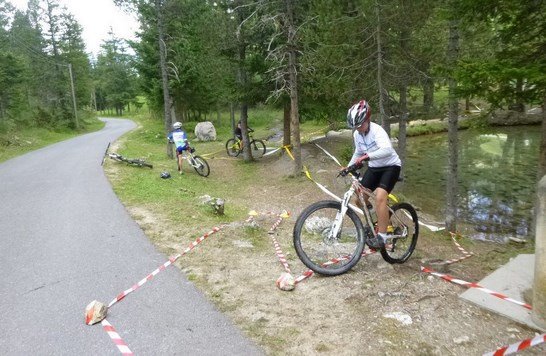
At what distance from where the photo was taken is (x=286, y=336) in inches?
157

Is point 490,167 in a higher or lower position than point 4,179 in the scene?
lower

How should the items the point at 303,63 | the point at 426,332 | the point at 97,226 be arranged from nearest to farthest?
the point at 426,332 < the point at 97,226 < the point at 303,63

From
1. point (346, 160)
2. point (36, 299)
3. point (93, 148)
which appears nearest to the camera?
point (36, 299)

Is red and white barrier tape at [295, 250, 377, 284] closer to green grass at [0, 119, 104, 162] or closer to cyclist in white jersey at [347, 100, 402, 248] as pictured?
cyclist in white jersey at [347, 100, 402, 248]

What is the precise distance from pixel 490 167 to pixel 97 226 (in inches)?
744

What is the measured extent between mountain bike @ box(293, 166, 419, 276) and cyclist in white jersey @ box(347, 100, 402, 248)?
0.17m

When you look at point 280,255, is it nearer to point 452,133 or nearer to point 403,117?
point 452,133

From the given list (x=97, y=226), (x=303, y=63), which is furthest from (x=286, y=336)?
(x=303, y=63)

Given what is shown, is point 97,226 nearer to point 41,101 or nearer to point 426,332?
point 426,332

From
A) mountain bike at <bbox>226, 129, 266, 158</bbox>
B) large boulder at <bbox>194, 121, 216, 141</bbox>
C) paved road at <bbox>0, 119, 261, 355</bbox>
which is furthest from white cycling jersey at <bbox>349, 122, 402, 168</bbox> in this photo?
large boulder at <bbox>194, 121, 216, 141</bbox>

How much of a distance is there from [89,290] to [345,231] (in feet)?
12.9

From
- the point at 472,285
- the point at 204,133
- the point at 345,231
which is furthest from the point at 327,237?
the point at 204,133

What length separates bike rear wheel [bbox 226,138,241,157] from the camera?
70.9 feet

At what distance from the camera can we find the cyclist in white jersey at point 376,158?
5020 millimetres
